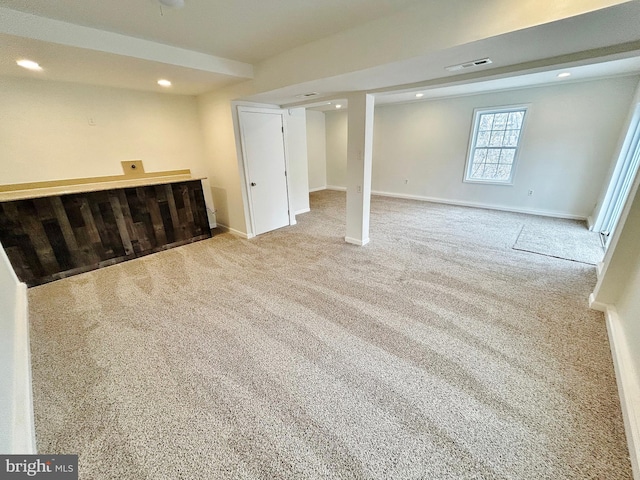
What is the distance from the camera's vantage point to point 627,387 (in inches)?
58.6

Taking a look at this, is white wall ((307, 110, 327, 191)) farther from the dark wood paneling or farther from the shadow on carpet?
the shadow on carpet

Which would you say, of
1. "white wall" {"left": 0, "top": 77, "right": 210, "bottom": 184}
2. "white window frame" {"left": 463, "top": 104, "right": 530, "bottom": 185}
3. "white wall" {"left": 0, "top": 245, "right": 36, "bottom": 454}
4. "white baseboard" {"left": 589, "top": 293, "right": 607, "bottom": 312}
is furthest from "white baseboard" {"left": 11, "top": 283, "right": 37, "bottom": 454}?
"white window frame" {"left": 463, "top": 104, "right": 530, "bottom": 185}

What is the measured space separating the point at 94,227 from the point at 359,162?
361 centimetres

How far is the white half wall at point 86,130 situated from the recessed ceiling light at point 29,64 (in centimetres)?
64

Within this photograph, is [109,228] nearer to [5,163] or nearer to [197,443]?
[5,163]

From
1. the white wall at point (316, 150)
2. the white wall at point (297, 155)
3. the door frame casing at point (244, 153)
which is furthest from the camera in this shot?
the white wall at point (316, 150)

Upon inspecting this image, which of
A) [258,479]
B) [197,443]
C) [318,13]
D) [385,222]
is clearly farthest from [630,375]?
[385,222]

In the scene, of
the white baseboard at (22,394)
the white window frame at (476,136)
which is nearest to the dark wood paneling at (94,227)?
the white baseboard at (22,394)

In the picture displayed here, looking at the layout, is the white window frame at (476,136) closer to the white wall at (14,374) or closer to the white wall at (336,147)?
the white wall at (336,147)

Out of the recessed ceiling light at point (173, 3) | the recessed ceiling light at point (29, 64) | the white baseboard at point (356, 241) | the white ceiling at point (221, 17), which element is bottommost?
the white baseboard at point (356, 241)

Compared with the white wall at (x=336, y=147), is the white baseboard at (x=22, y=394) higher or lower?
lower

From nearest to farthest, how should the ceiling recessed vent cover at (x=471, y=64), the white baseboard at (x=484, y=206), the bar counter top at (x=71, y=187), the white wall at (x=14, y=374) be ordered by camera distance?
the white wall at (x=14, y=374) < the ceiling recessed vent cover at (x=471, y=64) < the bar counter top at (x=71, y=187) < the white baseboard at (x=484, y=206)

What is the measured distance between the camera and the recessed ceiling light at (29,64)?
2338 mm

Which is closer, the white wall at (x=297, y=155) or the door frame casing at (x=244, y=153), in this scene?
the door frame casing at (x=244, y=153)
